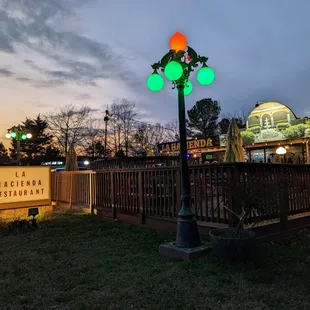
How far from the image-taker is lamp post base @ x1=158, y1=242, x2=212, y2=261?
158 inches

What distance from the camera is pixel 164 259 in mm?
4152

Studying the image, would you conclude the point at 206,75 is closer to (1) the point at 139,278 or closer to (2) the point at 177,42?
(2) the point at 177,42

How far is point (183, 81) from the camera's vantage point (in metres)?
4.50

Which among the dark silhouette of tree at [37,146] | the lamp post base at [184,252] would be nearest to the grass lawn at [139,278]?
the lamp post base at [184,252]

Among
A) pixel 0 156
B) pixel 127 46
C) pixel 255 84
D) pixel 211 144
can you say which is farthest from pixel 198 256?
pixel 0 156

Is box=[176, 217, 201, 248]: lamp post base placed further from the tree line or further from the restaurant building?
the tree line

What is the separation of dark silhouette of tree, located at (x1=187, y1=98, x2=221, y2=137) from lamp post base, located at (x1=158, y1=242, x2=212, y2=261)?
35993 millimetres

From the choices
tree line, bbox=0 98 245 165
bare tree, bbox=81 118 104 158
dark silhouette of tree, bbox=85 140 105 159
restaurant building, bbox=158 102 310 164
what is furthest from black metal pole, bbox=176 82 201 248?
dark silhouette of tree, bbox=85 140 105 159

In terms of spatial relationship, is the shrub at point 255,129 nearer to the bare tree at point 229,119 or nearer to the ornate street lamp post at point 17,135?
the ornate street lamp post at point 17,135

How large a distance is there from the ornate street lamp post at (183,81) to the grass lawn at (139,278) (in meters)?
0.47

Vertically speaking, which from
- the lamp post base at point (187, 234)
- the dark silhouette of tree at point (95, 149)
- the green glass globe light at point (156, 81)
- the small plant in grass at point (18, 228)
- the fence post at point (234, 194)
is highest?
the dark silhouette of tree at point (95, 149)

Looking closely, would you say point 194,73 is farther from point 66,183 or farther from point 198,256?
point 66,183

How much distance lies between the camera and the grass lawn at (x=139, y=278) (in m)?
2.79

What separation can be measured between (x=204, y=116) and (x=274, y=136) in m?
23.5
